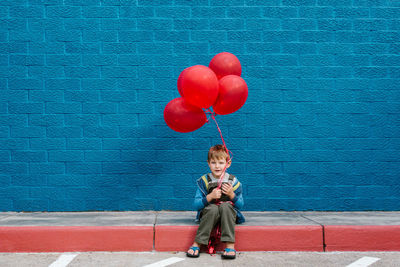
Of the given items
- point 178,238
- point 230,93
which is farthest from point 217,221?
point 230,93

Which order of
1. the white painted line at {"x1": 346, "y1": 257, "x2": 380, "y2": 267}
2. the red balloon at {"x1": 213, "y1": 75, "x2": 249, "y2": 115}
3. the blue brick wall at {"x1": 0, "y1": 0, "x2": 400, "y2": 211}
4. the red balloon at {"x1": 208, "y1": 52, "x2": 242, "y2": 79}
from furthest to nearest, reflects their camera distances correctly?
the blue brick wall at {"x1": 0, "y1": 0, "x2": 400, "y2": 211}, the red balloon at {"x1": 208, "y1": 52, "x2": 242, "y2": 79}, the red balloon at {"x1": 213, "y1": 75, "x2": 249, "y2": 115}, the white painted line at {"x1": 346, "y1": 257, "x2": 380, "y2": 267}

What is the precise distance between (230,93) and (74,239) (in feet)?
6.52

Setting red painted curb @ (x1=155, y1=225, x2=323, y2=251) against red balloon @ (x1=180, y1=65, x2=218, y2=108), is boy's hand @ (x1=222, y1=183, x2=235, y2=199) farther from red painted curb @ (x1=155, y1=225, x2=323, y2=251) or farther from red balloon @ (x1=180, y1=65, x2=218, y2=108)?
red balloon @ (x1=180, y1=65, x2=218, y2=108)

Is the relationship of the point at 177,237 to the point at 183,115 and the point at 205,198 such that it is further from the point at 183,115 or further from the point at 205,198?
the point at 183,115

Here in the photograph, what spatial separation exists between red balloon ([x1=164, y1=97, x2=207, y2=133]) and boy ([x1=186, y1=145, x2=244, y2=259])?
0.34 m

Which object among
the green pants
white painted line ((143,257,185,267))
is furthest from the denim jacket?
white painted line ((143,257,185,267))

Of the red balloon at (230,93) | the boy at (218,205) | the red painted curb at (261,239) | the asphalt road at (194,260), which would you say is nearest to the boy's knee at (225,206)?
the boy at (218,205)

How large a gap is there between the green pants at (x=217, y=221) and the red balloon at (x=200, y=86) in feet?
3.21

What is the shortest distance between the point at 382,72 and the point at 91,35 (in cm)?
362

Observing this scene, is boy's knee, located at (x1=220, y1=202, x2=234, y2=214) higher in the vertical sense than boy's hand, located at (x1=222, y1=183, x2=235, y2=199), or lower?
lower

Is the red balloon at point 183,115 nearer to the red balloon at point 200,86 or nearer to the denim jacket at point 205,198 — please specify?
the red balloon at point 200,86

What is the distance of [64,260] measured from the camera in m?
Result: 3.26

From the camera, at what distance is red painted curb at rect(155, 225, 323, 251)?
3.55 metres

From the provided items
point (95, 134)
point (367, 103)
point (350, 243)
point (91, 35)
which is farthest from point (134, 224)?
A: point (367, 103)
